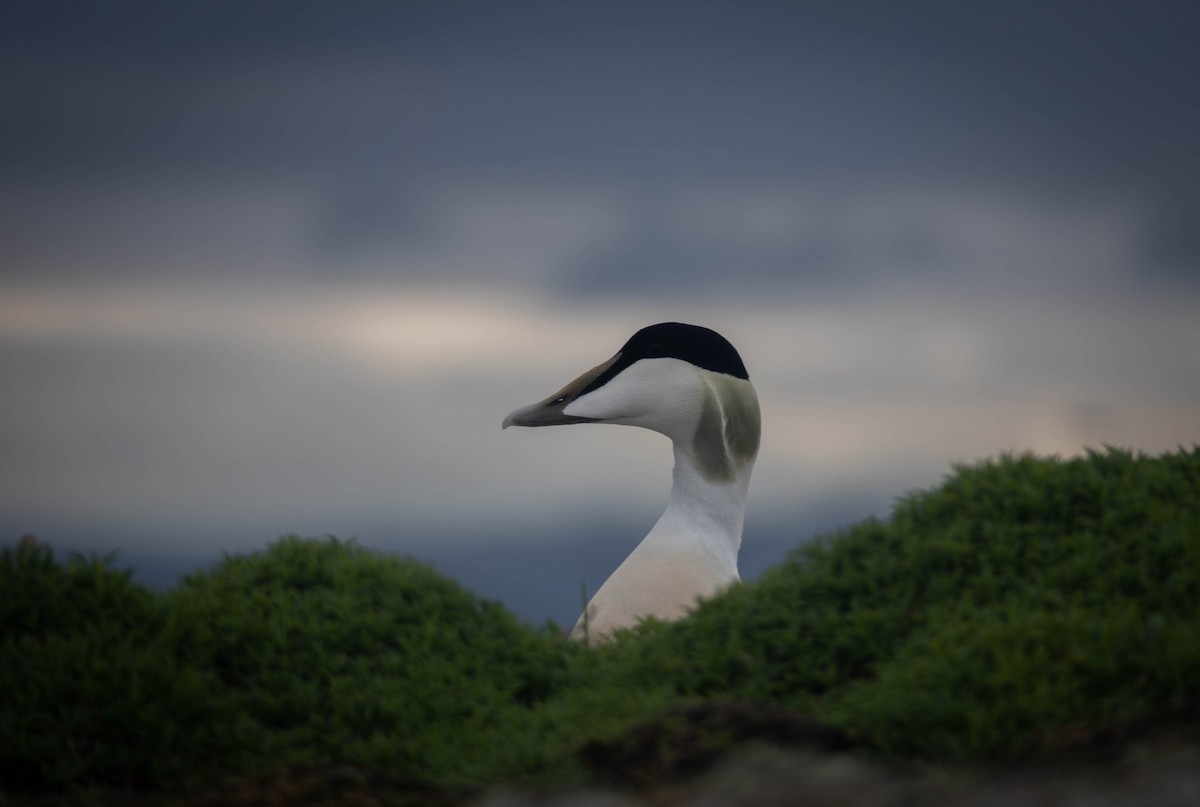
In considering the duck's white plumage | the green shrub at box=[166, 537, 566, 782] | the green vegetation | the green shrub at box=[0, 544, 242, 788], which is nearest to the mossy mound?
the green vegetation

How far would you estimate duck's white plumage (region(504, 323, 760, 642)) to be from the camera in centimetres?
714

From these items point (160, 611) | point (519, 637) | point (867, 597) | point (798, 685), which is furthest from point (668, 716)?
point (160, 611)

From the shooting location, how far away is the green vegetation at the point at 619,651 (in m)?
3.70

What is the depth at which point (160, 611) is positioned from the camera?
15.4 ft

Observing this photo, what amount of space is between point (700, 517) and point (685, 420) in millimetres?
598

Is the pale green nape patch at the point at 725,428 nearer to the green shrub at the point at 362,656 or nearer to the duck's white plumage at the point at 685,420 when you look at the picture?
the duck's white plumage at the point at 685,420

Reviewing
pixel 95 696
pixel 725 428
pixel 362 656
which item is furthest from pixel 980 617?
pixel 725 428

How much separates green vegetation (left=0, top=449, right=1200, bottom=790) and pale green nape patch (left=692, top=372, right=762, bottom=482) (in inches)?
86.0

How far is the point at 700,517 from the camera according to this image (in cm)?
730

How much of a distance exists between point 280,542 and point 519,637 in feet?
3.84

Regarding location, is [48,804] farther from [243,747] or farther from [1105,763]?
[1105,763]

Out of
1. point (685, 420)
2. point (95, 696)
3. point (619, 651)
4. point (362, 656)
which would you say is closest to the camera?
point (95, 696)

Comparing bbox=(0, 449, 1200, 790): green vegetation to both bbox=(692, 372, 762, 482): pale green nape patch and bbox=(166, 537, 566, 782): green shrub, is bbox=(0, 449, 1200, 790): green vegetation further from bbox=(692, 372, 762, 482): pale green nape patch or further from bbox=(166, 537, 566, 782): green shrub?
bbox=(692, 372, 762, 482): pale green nape patch

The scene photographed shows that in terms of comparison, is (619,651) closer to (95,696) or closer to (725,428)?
(95,696)
